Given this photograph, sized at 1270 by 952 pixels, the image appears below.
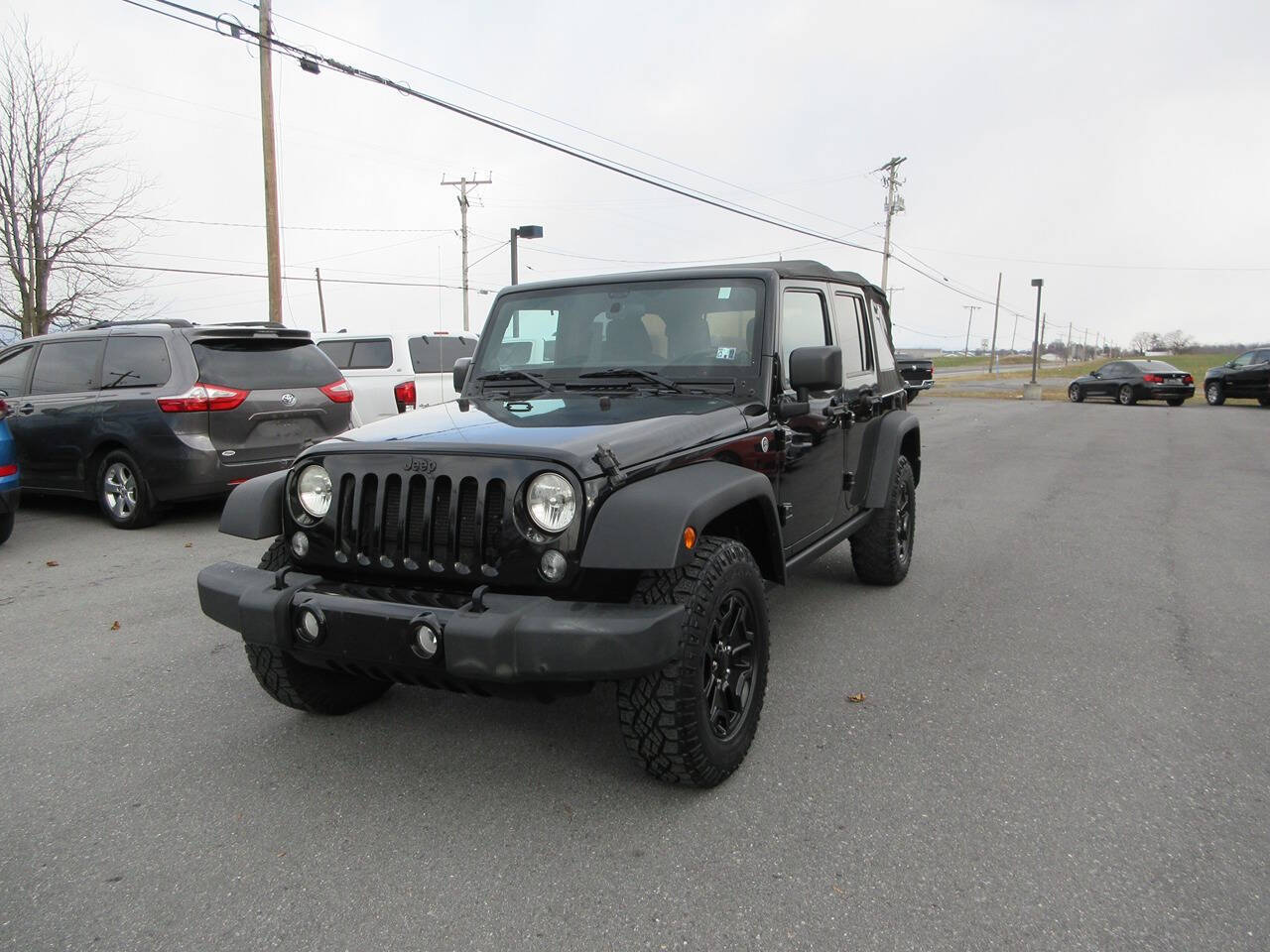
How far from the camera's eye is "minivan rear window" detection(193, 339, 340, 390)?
7.13 m

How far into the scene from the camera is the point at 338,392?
789 cm

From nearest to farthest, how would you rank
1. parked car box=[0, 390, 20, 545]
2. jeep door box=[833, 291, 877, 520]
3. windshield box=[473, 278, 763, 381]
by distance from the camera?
windshield box=[473, 278, 763, 381]
jeep door box=[833, 291, 877, 520]
parked car box=[0, 390, 20, 545]

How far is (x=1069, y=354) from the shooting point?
11825cm

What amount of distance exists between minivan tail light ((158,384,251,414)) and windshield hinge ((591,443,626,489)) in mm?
5398

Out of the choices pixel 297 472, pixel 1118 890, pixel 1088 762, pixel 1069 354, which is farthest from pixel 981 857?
pixel 1069 354

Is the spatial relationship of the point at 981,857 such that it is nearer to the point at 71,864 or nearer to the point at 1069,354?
the point at 71,864

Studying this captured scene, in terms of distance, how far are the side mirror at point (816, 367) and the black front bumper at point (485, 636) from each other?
1.38m

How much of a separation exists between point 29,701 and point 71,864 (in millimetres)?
1571

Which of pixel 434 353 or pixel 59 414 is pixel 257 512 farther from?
pixel 434 353

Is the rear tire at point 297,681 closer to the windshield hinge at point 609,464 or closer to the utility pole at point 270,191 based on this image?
the windshield hinge at point 609,464

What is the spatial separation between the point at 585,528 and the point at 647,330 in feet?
4.96

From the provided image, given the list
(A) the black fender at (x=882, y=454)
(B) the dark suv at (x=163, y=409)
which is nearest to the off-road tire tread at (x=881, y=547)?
(A) the black fender at (x=882, y=454)

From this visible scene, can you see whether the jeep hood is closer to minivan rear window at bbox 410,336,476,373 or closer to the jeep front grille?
the jeep front grille

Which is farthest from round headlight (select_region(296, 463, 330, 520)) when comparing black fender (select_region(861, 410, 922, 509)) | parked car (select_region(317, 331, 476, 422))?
parked car (select_region(317, 331, 476, 422))
